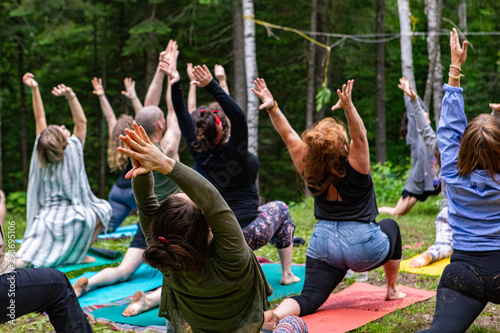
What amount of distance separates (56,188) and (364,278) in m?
3.40

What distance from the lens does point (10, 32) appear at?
40.8 ft

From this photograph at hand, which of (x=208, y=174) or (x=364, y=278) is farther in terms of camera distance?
(x=364, y=278)

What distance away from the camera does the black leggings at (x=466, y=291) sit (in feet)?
8.42

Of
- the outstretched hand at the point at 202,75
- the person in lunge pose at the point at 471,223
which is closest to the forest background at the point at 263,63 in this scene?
the outstretched hand at the point at 202,75

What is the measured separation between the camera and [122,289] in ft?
15.2

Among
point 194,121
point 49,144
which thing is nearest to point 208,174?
point 194,121

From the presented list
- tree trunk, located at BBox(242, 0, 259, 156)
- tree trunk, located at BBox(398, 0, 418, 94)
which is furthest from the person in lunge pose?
tree trunk, located at BBox(398, 0, 418, 94)

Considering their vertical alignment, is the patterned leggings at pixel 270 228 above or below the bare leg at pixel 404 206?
above

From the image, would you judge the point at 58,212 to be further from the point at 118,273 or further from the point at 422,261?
the point at 422,261

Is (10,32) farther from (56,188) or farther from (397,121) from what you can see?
(397,121)

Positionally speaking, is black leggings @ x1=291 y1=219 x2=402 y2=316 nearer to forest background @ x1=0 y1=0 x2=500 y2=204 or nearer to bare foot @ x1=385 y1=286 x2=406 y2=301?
bare foot @ x1=385 y1=286 x2=406 y2=301

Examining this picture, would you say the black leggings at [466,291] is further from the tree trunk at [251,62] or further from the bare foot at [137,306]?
the tree trunk at [251,62]

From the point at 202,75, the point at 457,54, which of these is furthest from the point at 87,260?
the point at 457,54

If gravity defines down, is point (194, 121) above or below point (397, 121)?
above
